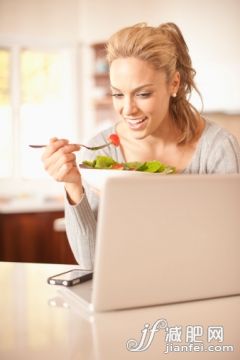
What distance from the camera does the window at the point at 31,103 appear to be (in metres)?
5.06

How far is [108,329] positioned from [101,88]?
4.47 m

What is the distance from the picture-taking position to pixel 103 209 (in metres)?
0.90

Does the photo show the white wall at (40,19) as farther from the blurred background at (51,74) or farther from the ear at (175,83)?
the ear at (175,83)

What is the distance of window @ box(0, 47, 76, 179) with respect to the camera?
5.06 metres

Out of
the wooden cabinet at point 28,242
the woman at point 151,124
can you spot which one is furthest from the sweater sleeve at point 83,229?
the wooden cabinet at point 28,242

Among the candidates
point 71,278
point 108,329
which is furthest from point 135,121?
point 108,329

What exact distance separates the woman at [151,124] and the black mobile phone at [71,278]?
20 centimetres

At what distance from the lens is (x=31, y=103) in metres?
5.19

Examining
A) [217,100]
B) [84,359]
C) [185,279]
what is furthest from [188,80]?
[217,100]

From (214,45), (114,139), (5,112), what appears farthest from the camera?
(5,112)

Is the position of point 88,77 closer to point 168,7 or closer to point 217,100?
point 168,7

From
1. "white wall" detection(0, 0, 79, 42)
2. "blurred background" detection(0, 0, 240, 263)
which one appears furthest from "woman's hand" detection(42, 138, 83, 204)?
"white wall" detection(0, 0, 79, 42)

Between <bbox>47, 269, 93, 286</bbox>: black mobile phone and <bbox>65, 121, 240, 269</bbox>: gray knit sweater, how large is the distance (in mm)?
202

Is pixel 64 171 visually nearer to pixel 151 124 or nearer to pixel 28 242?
pixel 151 124
